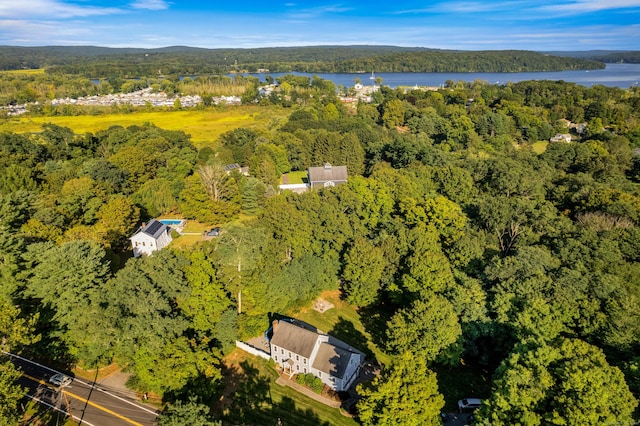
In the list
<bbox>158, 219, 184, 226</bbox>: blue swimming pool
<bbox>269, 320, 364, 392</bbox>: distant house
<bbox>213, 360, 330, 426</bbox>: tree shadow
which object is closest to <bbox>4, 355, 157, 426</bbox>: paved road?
<bbox>213, 360, 330, 426</bbox>: tree shadow

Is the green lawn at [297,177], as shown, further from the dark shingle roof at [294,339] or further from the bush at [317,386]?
the bush at [317,386]

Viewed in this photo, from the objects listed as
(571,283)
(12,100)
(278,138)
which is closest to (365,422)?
(571,283)

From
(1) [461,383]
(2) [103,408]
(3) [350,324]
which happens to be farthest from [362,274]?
(2) [103,408]

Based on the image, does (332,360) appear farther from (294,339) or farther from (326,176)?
(326,176)

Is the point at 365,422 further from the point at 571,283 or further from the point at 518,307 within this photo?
the point at 571,283

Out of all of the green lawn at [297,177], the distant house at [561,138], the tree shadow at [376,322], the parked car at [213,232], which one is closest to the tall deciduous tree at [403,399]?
the tree shadow at [376,322]

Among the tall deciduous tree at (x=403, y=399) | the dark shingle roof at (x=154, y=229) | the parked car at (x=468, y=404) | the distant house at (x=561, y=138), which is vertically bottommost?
the parked car at (x=468, y=404)

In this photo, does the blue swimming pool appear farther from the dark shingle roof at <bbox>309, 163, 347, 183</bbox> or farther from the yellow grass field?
the yellow grass field
